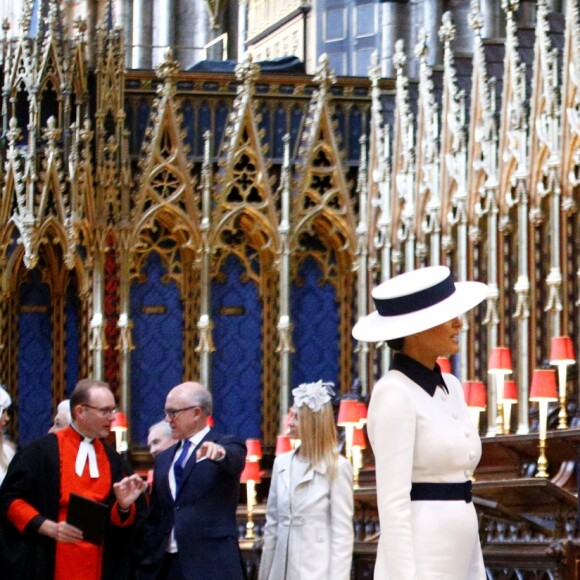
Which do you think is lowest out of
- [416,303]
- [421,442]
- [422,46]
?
[421,442]

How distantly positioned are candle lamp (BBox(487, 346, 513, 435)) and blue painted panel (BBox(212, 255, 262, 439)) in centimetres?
344

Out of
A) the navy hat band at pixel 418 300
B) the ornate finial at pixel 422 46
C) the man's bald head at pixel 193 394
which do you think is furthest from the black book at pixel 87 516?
the ornate finial at pixel 422 46

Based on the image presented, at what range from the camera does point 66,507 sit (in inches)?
322

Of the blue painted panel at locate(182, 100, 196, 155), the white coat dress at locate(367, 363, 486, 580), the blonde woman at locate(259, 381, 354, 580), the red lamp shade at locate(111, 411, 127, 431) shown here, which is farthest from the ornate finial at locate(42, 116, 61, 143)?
the white coat dress at locate(367, 363, 486, 580)

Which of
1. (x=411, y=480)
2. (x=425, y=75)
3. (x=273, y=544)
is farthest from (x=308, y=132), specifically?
(x=411, y=480)

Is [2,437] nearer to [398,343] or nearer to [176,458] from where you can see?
[176,458]

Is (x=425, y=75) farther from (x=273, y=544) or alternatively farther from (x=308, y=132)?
(x=273, y=544)

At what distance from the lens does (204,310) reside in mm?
17172

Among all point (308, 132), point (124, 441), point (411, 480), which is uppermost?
point (308, 132)

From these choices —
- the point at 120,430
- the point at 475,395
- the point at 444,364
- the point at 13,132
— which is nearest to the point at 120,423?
the point at 120,430

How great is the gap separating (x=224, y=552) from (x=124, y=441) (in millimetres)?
8365

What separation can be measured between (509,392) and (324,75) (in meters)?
4.47

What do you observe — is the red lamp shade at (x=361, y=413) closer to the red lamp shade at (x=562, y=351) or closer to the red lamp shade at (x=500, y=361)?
the red lamp shade at (x=500, y=361)

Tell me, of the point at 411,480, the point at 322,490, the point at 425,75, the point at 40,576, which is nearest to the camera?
the point at 411,480
